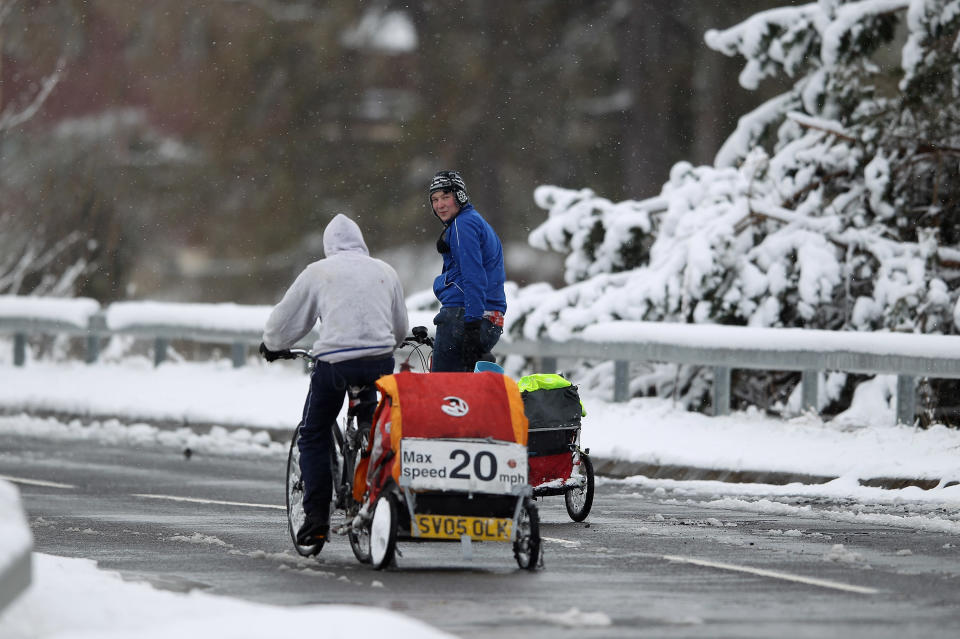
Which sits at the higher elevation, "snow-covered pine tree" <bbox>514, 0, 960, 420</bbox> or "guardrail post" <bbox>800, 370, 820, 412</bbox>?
"snow-covered pine tree" <bbox>514, 0, 960, 420</bbox>

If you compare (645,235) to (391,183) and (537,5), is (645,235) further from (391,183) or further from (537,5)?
(391,183)

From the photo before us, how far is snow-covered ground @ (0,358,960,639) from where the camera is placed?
7.41 m

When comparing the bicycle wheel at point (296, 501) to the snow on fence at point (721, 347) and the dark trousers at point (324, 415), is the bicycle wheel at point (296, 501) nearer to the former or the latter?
the dark trousers at point (324, 415)

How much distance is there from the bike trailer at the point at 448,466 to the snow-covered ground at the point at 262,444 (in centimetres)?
144

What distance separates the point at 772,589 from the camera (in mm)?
9062

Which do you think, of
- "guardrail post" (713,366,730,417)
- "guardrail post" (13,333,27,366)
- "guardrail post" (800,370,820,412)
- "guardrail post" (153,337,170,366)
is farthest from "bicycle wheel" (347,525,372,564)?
"guardrail post" (13,333,27,366)

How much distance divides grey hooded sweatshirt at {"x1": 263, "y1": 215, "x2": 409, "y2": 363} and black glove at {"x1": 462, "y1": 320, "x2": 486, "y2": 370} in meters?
1.88

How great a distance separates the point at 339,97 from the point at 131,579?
28273 mm

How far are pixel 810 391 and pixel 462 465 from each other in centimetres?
703

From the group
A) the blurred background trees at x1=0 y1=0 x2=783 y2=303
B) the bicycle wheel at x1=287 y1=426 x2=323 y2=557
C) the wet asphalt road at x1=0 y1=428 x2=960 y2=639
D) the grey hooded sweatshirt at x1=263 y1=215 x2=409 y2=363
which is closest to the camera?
the wet asphalt road at x1=0 y1=428 x2=960 y2=639

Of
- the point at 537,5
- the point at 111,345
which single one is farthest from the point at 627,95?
the point at 111,345

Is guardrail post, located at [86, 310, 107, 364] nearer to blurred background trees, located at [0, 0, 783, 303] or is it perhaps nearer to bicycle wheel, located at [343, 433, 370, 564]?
blurred background trees, located at [0, 0, 783, 303]

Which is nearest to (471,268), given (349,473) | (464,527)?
(349,473)

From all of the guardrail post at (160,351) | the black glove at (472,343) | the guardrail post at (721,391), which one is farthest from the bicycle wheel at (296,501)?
the guardrail post at (160,351)
